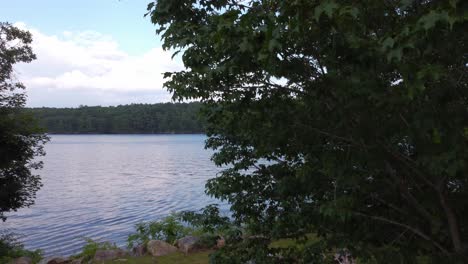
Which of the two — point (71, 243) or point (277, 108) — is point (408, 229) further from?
point (71, 243)

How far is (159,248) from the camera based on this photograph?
1208cm

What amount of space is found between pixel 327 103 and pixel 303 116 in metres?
0.23

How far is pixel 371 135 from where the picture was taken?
10.6 ft

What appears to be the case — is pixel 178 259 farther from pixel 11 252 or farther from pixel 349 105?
pixel 349 105

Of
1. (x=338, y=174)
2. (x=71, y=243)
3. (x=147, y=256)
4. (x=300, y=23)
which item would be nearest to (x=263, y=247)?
(x=338, y=174)

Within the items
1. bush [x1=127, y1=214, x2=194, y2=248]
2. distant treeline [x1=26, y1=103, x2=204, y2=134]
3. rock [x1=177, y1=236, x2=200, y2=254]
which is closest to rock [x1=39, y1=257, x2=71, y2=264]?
bush [x1=127, y1=214, x2=194, y2=248]

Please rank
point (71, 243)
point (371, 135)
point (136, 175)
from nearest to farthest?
point (371, 135)
point (71, 243)
point (136, 175)

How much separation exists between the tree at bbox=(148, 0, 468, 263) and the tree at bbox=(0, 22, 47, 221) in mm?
11095

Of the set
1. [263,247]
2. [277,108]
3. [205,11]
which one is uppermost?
[205,11]

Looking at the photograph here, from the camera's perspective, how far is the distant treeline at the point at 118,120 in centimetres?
12600

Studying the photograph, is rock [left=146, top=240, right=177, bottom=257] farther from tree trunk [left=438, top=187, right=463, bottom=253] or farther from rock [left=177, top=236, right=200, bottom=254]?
tree trunk [left=438, top=187, right=463, bottom=253]

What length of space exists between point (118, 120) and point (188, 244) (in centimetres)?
12208

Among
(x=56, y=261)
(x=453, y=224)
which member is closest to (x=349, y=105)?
(x=453, y=224)

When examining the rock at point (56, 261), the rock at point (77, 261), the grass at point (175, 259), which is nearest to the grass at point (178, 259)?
the grass at point (175, 259)
